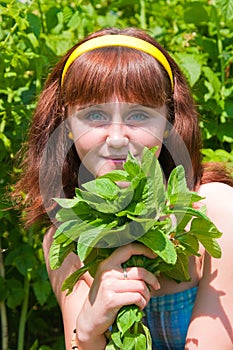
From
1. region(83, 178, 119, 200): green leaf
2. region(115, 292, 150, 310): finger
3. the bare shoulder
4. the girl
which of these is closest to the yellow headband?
the girl

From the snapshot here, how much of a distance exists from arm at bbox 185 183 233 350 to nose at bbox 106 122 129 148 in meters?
0.26

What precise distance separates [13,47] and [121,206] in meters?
0.89

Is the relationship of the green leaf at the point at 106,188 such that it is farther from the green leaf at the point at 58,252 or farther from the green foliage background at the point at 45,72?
the green foliage background at the point at 45,72

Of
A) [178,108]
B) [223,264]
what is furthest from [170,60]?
[223,264]

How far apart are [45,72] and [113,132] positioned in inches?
29.3

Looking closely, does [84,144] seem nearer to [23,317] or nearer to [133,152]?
[133,152]

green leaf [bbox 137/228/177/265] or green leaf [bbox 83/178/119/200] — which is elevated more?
green leaf [bbox 83/178/119/200]

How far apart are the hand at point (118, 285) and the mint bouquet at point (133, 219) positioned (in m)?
0.02

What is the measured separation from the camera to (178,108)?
5.34 feet

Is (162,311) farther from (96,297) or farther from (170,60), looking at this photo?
(170,60)

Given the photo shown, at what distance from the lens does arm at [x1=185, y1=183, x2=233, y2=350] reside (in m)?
1.45

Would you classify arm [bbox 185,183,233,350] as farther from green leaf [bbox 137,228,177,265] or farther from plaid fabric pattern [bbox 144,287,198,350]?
green leaf [bbox 137,228,177,265]

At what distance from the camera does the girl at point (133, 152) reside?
1.39 metres

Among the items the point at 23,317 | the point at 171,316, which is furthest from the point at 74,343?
the point at 23,317
